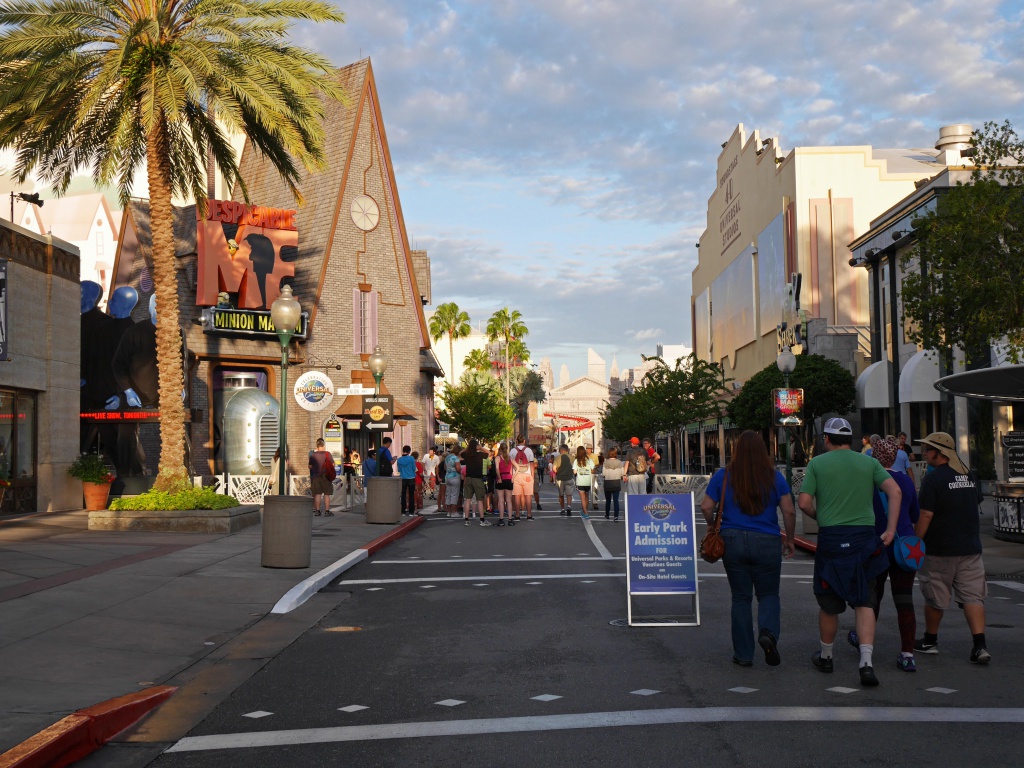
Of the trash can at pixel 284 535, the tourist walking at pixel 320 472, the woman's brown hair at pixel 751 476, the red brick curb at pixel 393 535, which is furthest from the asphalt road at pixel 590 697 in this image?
the tourist walking at pixel 320 472

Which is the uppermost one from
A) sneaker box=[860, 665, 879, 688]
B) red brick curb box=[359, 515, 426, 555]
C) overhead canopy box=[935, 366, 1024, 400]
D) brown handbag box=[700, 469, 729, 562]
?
overhead canopy box=[935, 366, 1024, 400]

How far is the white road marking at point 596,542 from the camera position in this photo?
54.2 ft

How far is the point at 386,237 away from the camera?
1703 inches

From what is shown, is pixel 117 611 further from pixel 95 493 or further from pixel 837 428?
pixel 95 493

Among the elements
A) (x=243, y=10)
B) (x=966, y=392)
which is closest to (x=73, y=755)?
(x=966, y=392)

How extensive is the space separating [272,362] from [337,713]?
32.6 m

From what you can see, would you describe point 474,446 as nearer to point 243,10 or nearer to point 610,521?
point 610,521

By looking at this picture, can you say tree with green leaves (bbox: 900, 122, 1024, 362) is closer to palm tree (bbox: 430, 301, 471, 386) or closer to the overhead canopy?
the overhead canopy

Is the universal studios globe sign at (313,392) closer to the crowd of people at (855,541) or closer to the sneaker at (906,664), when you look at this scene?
the crowd of people at (855,541)

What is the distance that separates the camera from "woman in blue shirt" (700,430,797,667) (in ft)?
25.6

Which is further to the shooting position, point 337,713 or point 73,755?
point 337,713

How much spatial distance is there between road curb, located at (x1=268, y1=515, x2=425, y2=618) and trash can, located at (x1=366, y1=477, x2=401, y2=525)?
5.75 feet

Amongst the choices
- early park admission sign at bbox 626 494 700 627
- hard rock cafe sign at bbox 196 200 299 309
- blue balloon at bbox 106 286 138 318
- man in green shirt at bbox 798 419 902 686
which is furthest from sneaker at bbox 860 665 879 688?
blue balloon at bbox 106 286 138 318

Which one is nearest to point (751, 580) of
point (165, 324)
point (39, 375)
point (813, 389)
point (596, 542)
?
point (596, 542)
